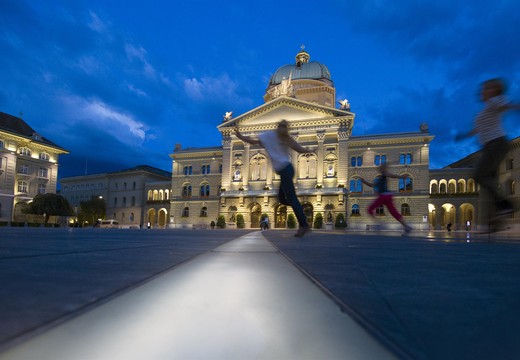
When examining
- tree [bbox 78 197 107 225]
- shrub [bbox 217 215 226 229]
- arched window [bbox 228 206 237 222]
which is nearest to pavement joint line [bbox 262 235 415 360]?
shrub [bbox 217 215 226 229]

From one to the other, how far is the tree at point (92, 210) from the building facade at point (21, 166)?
7753 mm

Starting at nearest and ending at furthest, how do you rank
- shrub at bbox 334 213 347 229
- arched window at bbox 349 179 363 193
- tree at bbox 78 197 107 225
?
shrub at bbox 334 213 347 229 < arched window at bbox 349 179 363 193 < tree at bbox 78 197 107 225

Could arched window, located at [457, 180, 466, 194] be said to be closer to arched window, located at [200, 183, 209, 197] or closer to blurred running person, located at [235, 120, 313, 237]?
arched window, located at [200, 183, 209, 197]

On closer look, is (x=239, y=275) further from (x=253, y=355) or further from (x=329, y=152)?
(x=329, y=152)

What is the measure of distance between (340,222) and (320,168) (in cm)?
620

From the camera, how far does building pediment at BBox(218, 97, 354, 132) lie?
3853 centimetres

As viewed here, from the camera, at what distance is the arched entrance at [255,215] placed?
132 feet

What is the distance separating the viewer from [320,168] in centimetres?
3750

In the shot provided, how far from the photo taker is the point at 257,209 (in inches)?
1585

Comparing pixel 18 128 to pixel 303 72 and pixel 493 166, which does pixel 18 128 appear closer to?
pixel 303 72

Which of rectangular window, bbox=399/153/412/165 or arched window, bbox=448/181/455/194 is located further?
arched window, bbox=448/181/455/194

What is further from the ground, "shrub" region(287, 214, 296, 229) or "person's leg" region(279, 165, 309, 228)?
"person's leg" region(279, 165, 309, 228)

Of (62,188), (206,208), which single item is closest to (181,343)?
(206,208)

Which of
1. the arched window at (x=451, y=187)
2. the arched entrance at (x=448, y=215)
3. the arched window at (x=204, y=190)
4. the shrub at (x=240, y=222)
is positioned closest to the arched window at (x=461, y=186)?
the arched window at (x=451, y=187)
